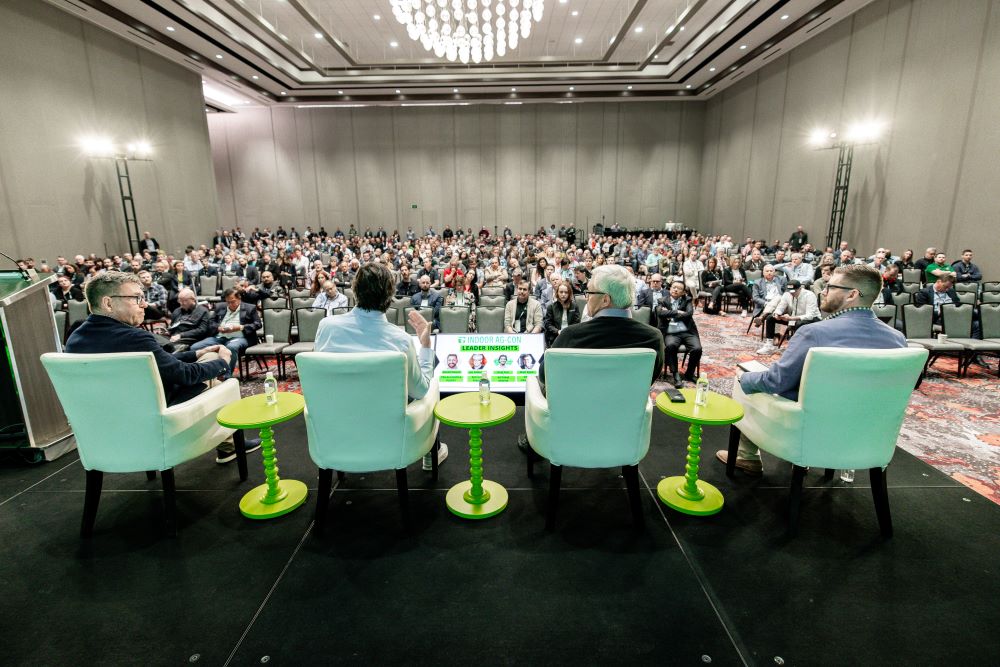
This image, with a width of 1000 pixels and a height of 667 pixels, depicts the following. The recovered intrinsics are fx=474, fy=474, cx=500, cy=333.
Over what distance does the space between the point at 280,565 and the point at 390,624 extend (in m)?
0.72

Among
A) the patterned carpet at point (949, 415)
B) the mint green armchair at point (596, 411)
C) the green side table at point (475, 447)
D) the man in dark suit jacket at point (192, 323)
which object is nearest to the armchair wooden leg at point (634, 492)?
the mint green armchair at point (596, 411)

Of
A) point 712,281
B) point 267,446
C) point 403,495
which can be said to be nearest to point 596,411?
point 403,495

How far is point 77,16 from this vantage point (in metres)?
11.0

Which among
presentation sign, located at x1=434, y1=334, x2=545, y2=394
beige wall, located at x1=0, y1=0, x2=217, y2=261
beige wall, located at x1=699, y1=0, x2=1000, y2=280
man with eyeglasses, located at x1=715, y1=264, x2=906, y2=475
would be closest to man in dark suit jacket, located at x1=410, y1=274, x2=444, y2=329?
presentation sign, located at x1=434, y1=334, x2=545, y2=394

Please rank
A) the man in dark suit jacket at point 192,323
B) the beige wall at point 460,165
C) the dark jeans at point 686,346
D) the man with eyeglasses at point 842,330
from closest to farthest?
1. the man with eyeglasses at point 842,330
2. the man in dark suit jacket at point 192,323
3. the dark jeans at point 686,346
4. the beige wall at point 460,165

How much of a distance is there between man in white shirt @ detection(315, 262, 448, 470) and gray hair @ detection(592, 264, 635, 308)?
99cm

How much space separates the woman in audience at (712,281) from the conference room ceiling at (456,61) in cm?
581

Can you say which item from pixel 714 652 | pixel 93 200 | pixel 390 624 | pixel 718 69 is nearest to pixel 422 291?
pixel 390 624

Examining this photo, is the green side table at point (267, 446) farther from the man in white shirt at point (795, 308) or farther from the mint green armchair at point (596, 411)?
the man in white shirt at point (795, 308)

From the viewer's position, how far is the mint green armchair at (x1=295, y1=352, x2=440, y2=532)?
223 cm

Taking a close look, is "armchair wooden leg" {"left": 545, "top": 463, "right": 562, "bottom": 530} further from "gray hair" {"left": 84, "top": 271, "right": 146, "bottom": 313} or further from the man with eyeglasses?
"gray hair" {"left": 84, "top": 271, "right": 146, "bottom": 313}

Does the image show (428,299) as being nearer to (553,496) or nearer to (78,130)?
(553,496)

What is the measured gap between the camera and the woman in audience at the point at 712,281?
9234 millimetres

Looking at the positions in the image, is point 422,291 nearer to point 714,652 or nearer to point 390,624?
point 390,624
